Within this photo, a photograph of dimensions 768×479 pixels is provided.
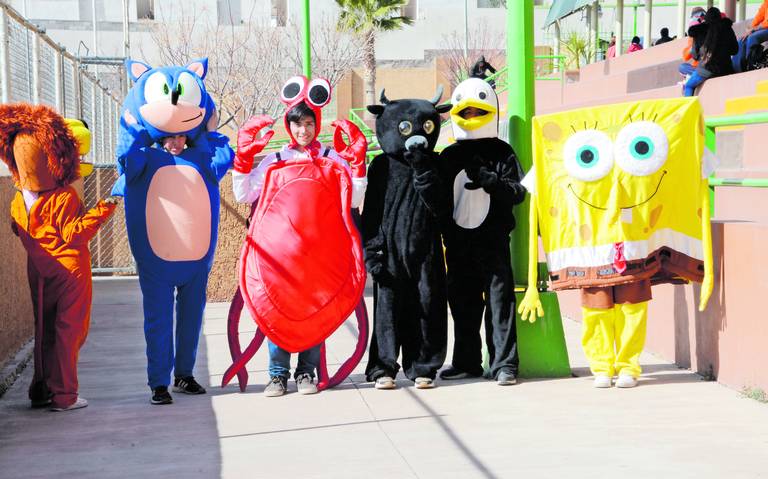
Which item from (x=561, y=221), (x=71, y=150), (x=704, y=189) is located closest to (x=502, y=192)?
(x=561, y=221)

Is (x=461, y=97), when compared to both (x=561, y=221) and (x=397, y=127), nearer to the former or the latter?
(x=397, y=127)

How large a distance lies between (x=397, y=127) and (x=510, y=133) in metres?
0.87

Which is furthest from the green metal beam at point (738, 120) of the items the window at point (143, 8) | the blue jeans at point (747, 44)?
the window at point (143, 8)

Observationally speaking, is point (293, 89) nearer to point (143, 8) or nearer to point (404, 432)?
point (404, 432)

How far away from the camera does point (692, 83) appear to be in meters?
13.5

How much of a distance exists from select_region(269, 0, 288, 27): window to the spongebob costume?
46.5 m

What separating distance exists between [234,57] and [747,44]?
3223cm

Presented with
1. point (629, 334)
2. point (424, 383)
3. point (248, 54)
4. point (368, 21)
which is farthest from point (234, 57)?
point (629, 334)

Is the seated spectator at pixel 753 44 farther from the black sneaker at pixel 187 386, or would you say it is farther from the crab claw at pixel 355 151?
the black sneaker at pixel 187 386

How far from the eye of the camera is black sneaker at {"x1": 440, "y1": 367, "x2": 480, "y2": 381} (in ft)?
22.8

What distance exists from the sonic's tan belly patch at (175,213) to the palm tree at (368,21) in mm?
37193

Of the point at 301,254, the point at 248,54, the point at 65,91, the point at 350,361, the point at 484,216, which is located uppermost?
the point at 248,54

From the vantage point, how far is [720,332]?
21.3ft

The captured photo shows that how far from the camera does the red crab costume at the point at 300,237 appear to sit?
21.2 ft
